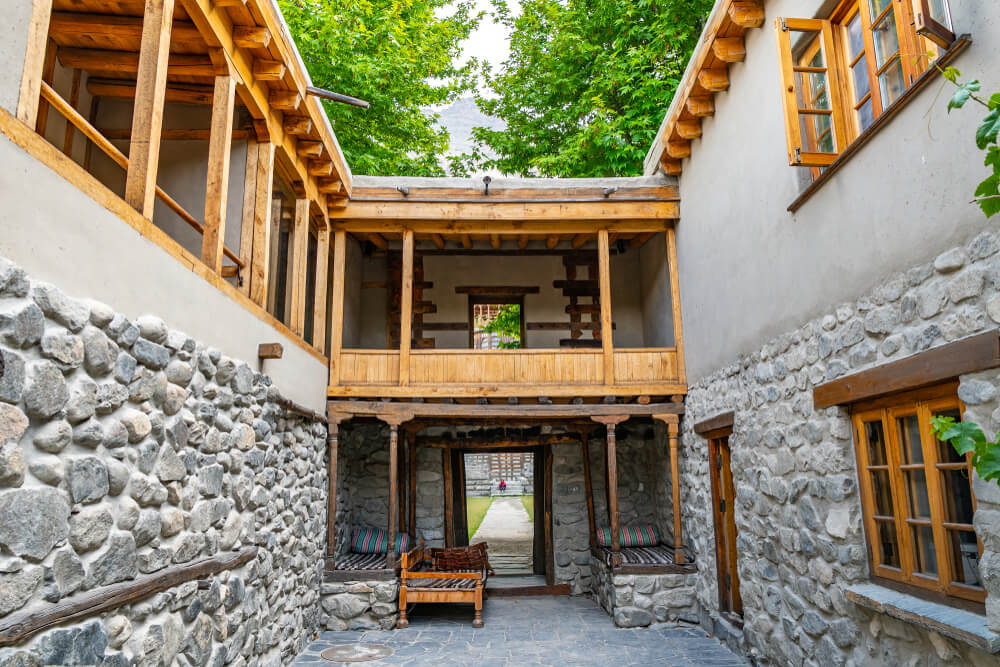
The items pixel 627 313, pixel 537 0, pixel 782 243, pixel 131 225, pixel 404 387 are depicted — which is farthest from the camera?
pixel 537 0

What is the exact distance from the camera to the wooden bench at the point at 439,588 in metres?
7.64

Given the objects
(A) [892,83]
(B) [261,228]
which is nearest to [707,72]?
(A) [892,83]

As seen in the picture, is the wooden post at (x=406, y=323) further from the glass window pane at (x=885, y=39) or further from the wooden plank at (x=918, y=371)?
the glass window pane at (x=885, y=39)

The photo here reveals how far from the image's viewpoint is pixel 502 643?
275 inches

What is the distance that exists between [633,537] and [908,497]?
569 cm

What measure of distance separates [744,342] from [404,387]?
4.07 m

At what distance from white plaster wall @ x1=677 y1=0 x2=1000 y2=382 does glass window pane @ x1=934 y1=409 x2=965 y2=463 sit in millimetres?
843

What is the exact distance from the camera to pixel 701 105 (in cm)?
717

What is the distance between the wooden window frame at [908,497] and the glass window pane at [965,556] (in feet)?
0.08

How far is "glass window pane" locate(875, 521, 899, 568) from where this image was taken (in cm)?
420

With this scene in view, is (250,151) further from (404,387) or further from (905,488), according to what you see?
(905,488)

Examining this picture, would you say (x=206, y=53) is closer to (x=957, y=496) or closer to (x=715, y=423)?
(x=715, y=423)

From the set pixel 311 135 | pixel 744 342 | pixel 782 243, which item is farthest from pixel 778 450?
pixel 311 135

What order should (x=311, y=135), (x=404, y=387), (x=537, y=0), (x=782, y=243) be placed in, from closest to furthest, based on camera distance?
1. (x=782, y=243)
2. (x=311, y=135)
3. (x=404, y=387)
4. (x=537, y=0)
